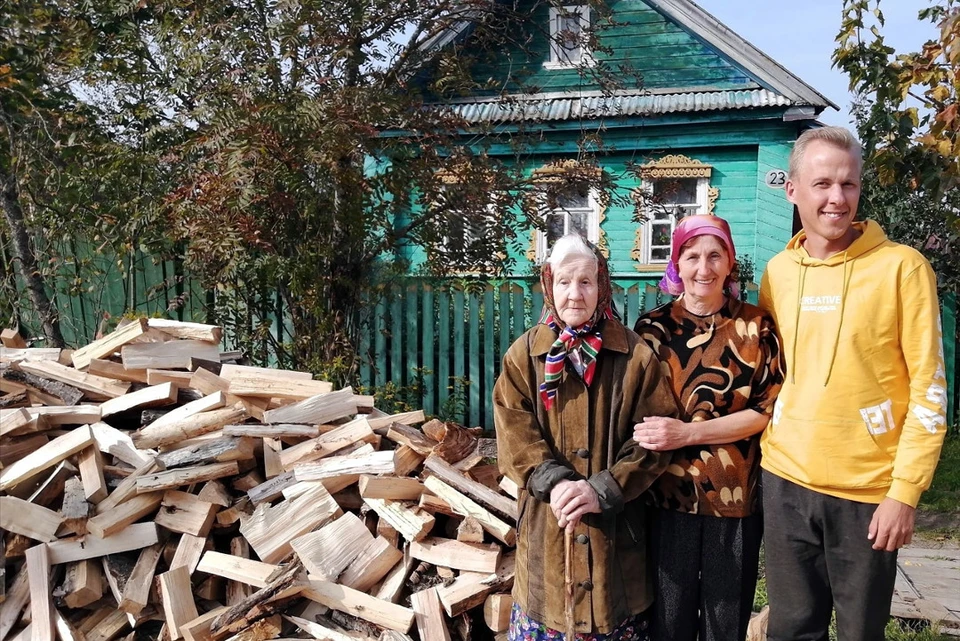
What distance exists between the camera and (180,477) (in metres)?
3.28

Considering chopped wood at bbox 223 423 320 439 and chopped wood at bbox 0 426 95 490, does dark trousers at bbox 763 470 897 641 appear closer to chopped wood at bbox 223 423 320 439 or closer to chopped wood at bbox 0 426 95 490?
chopped wood at bbox 223 423 320 439

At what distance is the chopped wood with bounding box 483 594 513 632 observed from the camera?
2.88m

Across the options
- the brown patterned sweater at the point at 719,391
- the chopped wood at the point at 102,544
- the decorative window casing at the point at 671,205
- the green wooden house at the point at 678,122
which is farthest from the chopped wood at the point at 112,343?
the decorative window casing at the point at 671,205

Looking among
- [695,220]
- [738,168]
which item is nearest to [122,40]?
[695,220]

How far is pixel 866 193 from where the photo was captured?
8664 millimetres

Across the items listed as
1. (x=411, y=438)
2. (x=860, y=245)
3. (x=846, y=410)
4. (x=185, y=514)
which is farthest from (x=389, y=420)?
(x=860, y=245)

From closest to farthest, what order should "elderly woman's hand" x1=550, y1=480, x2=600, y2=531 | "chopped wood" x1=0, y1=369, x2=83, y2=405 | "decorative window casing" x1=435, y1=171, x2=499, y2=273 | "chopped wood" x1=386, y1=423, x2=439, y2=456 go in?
1. "elderly woman's hand" x1=550, y1=480, x2=600, y2=531
2. "chopped wood" x1=386, y1=423, x2=439, y2=456
3. "chopped wood" x1=0, y1=369, x2=83, y2=405
4. "decorative window casing" x1=435, y1=171, x2=499, y2=273

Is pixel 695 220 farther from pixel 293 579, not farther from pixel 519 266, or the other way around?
pixel 519 266

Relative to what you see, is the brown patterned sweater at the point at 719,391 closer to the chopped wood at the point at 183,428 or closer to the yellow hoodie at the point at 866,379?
the yellow hoodie at the point at 866,379

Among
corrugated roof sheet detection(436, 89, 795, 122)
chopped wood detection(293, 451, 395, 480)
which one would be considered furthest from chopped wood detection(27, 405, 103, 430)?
corrugated roof sheet detection(436, 89, 795, 122)

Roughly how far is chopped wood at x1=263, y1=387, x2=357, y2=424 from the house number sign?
25.3ft

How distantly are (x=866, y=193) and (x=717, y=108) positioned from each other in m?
2.16

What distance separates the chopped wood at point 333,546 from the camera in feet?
9.93

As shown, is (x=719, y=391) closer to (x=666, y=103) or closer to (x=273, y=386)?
(x=273, y=386)
